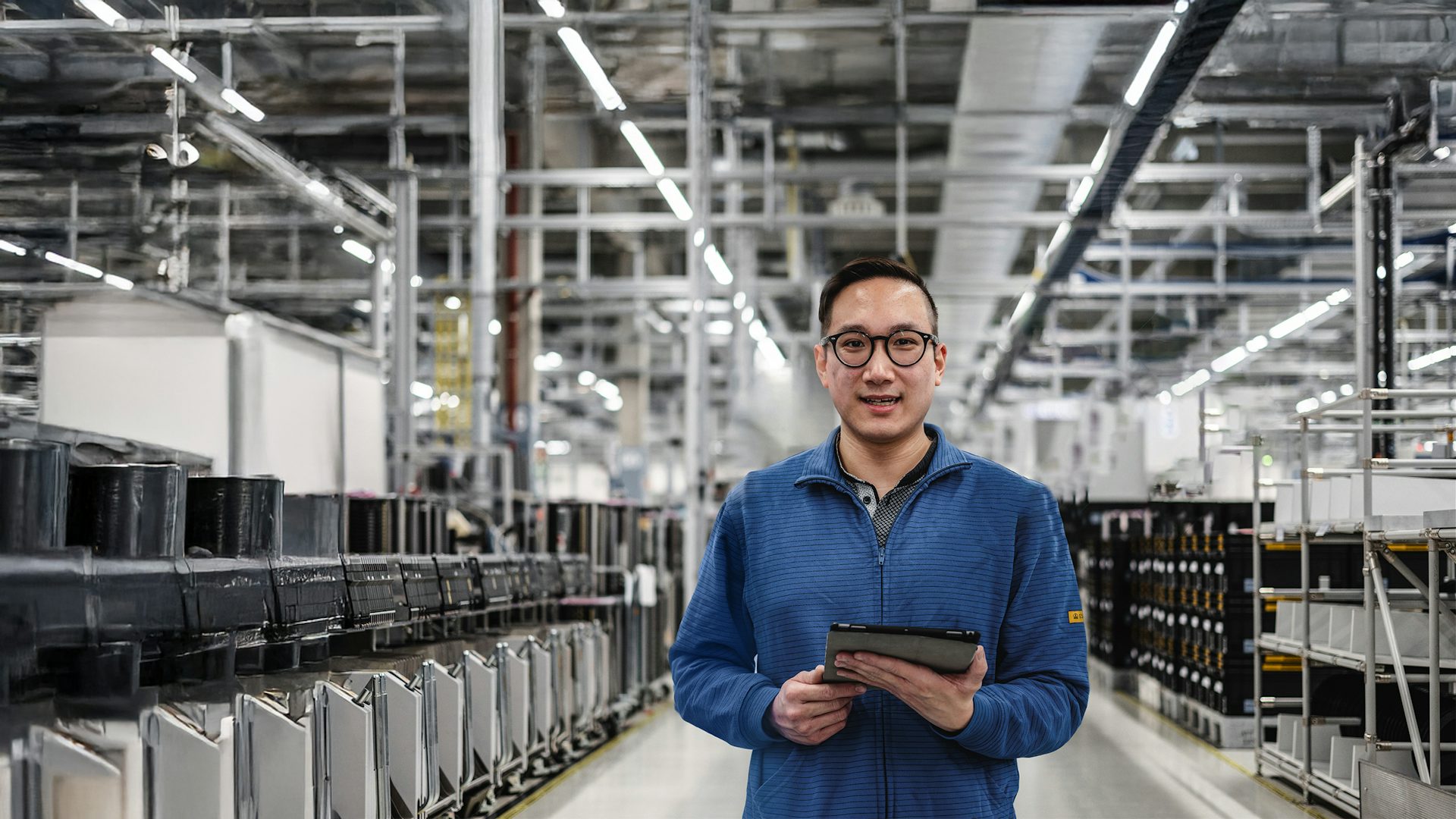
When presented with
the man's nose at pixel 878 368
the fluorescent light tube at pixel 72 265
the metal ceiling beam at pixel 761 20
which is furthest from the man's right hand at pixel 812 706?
the metal ceiling beam at pixel 761 20

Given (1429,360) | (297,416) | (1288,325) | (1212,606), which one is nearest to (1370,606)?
(1212,606)

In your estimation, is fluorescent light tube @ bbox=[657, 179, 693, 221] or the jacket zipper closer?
the jacket zipper

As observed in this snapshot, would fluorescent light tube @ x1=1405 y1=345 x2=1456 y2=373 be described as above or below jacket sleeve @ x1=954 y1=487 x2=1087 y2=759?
above

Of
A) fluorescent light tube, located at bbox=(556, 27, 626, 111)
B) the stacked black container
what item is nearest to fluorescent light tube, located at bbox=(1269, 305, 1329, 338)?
the stacked black container

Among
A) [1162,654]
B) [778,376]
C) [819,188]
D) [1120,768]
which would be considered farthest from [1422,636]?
[819,188]

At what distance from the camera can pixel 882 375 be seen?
2.03 m

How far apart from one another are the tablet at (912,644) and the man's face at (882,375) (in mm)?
321

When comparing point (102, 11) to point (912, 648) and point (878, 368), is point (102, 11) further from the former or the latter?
point (912, 648)

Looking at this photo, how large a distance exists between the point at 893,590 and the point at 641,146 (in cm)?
1050

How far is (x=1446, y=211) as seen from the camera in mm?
11711

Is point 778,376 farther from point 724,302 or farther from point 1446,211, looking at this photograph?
point 1446,211

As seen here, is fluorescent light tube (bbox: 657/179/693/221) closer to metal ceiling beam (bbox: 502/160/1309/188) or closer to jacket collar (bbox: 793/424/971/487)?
metal ceiling beam (bbox: 502/160/1309/188)

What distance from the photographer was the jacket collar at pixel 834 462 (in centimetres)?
210

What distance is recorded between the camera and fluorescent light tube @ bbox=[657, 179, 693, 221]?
12.1 meters
